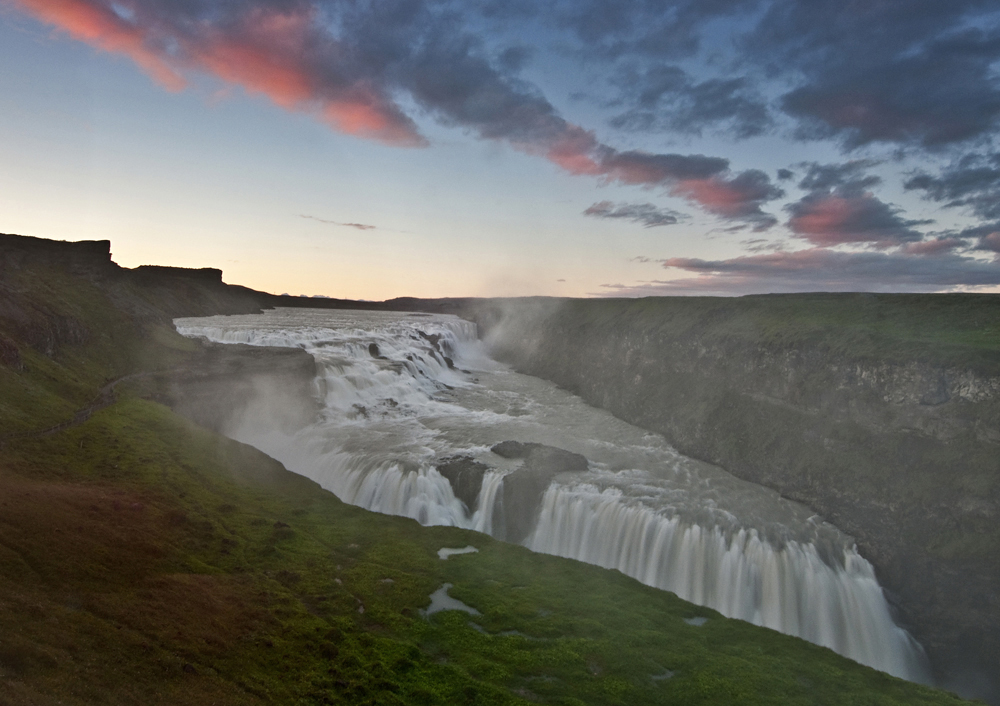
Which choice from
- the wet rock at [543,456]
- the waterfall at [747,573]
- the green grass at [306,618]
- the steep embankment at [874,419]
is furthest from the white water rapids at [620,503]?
the green grass at [306,618]

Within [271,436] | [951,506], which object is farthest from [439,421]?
[951,506]

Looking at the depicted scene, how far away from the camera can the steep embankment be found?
92.6ft

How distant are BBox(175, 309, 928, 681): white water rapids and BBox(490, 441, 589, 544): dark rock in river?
0.59 m

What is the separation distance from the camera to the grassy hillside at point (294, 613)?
1426 centimetres

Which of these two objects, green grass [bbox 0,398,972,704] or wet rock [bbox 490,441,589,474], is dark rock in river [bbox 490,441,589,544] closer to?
wet rock [bbox 490,441,589,474]

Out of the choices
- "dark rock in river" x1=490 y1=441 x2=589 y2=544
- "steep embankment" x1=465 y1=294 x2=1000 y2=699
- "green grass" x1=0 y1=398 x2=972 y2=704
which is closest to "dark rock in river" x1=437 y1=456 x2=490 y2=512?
"dark rock in river" x1=490 y1=441 x2=589 y2=544

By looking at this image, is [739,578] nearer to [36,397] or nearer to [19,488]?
[19,488]

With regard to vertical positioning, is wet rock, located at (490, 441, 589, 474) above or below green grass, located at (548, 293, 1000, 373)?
below

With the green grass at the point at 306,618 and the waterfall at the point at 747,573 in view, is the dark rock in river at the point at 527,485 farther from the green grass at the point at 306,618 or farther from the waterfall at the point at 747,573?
the green grass at the point at 306,618

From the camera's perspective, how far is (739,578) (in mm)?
27922

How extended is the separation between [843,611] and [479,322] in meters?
105

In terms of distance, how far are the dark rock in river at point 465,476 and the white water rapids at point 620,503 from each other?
51cm

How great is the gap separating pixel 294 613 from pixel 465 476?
18.1 meters

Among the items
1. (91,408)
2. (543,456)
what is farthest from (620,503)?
(91,408)
